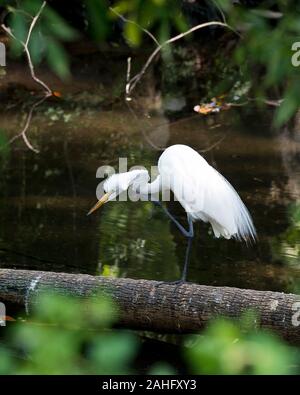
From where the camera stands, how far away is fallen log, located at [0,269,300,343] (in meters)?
3.69

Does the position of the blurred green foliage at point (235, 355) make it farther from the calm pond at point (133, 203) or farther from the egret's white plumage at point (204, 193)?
the calm pond at point (133, 203)

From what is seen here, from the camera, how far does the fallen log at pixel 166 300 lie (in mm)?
3686

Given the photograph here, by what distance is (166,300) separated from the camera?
154 inches

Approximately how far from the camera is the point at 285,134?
26.2ft

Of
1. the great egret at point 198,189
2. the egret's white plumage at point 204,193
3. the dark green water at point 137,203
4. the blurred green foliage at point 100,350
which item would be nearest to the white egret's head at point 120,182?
the great egret at point 198,189

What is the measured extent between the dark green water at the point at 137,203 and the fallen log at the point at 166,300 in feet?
3.16

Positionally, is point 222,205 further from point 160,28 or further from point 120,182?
point 160,28

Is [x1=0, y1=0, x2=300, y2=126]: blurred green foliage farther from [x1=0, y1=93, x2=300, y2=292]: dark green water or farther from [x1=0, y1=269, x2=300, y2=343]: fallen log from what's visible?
[x1=0, y1=93, x2=300, y2=292]: dark green water

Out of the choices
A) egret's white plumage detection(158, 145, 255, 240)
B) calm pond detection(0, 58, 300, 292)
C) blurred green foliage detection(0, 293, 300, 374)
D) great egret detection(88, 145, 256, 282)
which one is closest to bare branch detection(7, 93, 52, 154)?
calm pond detection(0, 58, 300, 292)

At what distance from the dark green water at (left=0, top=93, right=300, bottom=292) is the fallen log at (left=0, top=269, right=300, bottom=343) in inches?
38.0

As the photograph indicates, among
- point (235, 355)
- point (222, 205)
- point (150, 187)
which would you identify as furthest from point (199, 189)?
point (235, 355)

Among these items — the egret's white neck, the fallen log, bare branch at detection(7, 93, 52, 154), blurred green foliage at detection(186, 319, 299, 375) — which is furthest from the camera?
bare branch at detection(7, 93, 52, 154)

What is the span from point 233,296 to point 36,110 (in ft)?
18.1
